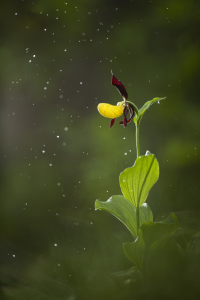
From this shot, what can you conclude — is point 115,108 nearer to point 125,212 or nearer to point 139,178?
point 139,178

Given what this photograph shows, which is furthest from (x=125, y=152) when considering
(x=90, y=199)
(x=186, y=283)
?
(x=186, y=283)

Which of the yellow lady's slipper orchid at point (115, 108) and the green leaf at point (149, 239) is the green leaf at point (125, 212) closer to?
the green leaf at point (149, 239)

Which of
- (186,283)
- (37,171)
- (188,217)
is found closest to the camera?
(186,283)

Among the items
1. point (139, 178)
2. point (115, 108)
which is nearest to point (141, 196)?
point (139, 178)

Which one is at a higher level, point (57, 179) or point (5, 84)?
point (5, 84)

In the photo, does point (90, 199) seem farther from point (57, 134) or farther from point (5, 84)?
point (5, 84)

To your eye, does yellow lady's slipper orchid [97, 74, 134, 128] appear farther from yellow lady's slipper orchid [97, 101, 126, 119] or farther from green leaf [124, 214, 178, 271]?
green leaf [124, 214, 178, 271]
